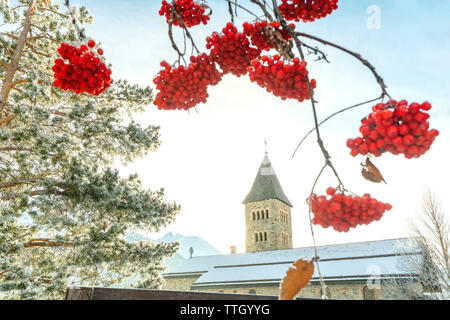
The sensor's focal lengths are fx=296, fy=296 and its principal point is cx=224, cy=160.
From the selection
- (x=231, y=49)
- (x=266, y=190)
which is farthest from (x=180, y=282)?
(x=231, y=49)

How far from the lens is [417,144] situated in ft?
2.69

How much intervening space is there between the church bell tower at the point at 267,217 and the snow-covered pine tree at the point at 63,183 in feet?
91.1

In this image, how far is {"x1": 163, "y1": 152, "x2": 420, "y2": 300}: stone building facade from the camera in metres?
21.1

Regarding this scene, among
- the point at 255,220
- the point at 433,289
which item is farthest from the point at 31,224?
the point at 255,220

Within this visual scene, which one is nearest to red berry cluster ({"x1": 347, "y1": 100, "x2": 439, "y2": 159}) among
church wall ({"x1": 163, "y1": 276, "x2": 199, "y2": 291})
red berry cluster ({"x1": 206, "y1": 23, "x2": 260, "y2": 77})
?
red berry cluster ({"x1": 206, "y1": 23, "x2": 260, "y2": 77})

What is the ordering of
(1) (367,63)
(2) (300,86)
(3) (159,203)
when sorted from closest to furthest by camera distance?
1. (1) (367,63)
2. (2) (300,86)
3. (3) (159,203)

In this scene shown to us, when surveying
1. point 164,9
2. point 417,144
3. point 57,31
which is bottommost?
point 417,144

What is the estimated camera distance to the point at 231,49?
143 cm

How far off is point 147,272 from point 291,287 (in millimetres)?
7850

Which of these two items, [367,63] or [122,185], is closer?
[367,63]

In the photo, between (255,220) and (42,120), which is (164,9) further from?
(255,220)

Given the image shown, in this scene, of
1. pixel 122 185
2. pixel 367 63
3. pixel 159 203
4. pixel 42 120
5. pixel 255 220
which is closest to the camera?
pixel 367 63

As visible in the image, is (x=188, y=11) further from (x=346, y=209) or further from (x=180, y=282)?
(x=180, y=282)

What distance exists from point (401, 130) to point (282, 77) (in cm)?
44
